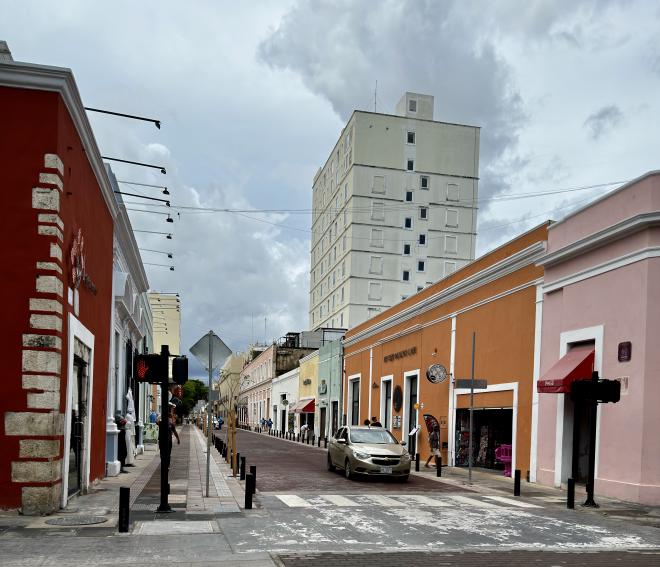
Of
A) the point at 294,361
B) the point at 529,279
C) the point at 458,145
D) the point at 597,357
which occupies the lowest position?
the point at 294,361

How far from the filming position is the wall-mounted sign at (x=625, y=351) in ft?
52.0

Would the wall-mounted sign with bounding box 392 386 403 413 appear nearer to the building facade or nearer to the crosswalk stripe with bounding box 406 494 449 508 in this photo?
the building facade

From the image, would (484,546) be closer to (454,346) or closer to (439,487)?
(439,487)

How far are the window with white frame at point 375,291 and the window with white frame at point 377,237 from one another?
3628mm

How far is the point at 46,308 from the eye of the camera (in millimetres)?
11453

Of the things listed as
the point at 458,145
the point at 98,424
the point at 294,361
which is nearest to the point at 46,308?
the point at 98,424

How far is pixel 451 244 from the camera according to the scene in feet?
223

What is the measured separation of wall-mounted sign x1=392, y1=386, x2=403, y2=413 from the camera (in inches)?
1320

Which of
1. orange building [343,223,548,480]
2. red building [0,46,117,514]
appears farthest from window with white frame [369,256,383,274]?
red building [0,46,117,514]

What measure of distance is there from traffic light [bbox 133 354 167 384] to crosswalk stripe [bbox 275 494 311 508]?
3.51 m

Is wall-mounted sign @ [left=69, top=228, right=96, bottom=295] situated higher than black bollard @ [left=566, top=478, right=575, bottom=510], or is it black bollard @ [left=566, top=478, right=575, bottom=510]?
wall-mounted sign @ [left=69, top=228, right=96, bottom=295]

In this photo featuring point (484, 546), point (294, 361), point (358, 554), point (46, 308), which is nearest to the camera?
point (358, 554)

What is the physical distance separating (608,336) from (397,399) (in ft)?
58.9

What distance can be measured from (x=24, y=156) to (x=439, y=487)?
40.6 ft
